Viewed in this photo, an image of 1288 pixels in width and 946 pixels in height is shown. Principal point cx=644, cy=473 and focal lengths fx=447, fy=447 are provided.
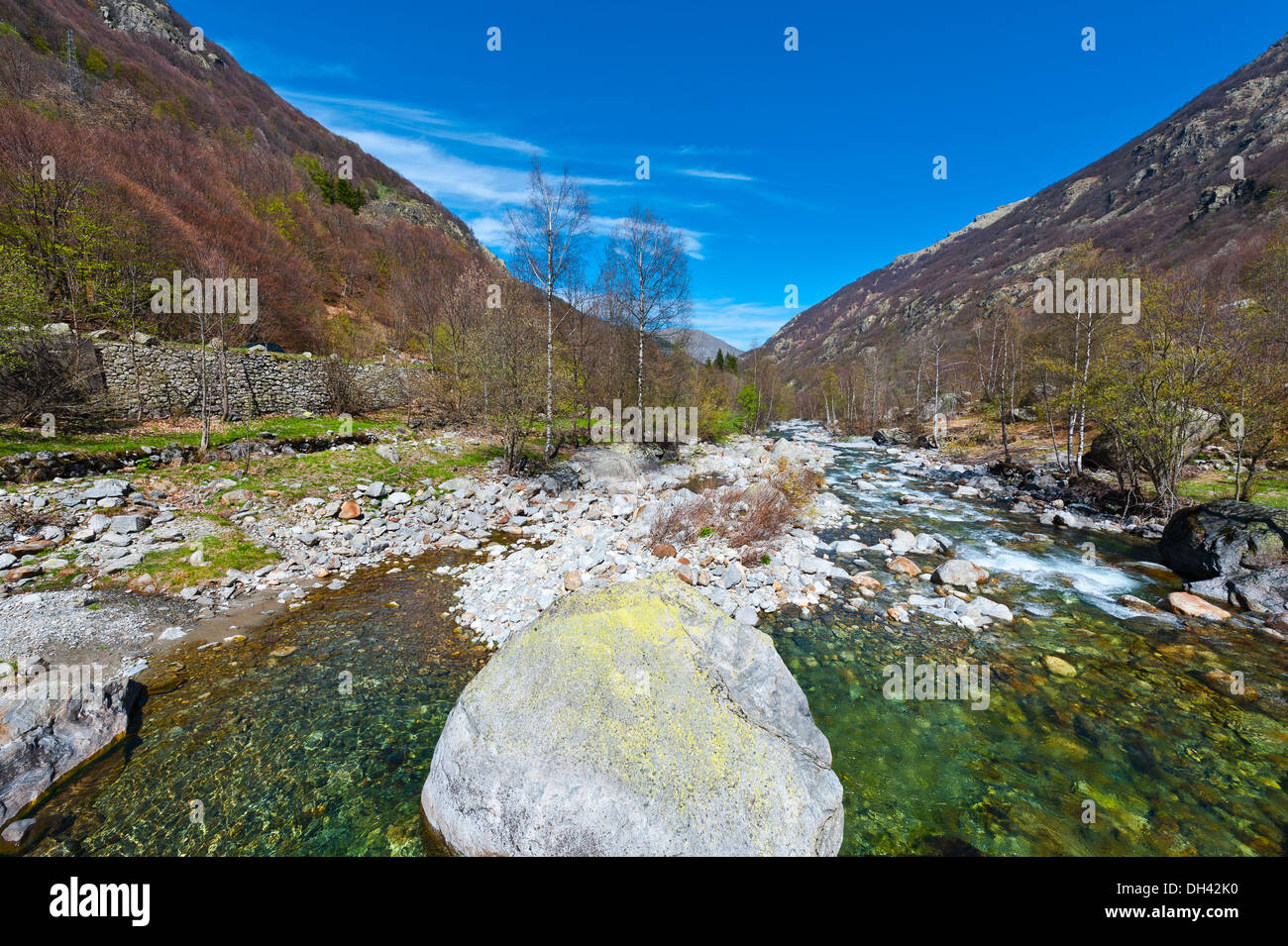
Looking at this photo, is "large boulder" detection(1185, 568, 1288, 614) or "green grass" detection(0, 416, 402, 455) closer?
"large boulder" detection(1185, 568, 1288, 614)

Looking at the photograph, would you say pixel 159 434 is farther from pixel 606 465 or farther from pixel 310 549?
pixel 606 465

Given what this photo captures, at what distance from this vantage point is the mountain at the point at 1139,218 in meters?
59.5

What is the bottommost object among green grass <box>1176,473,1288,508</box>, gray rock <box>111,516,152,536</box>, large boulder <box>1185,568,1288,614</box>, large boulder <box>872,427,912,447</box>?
large boulder <box>1185,568,1288,614</box>

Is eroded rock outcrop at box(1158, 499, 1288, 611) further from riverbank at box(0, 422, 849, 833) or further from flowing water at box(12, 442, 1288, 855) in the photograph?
riverbank at box(0, 422, 849, 833)

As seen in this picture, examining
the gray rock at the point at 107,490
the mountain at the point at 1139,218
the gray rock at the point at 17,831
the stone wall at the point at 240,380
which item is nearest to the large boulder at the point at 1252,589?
the gray rock at the point at 17,831

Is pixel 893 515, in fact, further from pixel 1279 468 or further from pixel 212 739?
pixel 212 739

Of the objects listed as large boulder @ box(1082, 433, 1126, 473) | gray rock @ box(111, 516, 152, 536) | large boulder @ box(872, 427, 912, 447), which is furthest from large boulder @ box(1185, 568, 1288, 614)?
large boulder @ box(872, 427, 912, 447)

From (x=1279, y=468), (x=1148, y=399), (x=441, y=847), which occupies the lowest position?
(x=441, y=847)

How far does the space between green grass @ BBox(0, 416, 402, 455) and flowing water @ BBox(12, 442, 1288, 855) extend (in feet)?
31.9

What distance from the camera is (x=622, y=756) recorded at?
3.38 meters

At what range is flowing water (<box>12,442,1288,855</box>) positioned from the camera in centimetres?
422

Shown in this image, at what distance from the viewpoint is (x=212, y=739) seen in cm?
Answer: 518

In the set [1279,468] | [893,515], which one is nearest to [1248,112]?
[1279,468]
